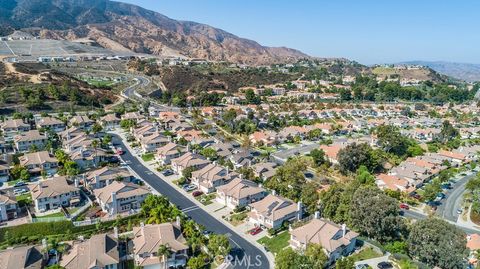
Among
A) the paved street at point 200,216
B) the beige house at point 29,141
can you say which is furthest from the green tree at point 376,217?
the beige house at point 29,141

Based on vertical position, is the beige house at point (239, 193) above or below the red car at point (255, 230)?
above

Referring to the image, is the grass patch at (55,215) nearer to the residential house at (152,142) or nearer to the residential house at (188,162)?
the residential house at (188,162)

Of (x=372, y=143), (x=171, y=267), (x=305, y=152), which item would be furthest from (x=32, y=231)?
(x=372, y=143)

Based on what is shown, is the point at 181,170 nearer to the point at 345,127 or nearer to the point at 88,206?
the point at 88,206

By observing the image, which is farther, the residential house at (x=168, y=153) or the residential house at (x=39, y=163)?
the residential house at (x=168, y=153)

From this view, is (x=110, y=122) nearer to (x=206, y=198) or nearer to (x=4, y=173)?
(x=4, y=173)

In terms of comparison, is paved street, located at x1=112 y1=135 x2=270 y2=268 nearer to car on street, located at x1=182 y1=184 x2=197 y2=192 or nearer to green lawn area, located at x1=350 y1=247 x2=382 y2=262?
car on street, located at x1=182 y1=184 x2=197 y2=192

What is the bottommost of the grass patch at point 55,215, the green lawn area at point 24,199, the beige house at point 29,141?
the grass patch at point 55,215
